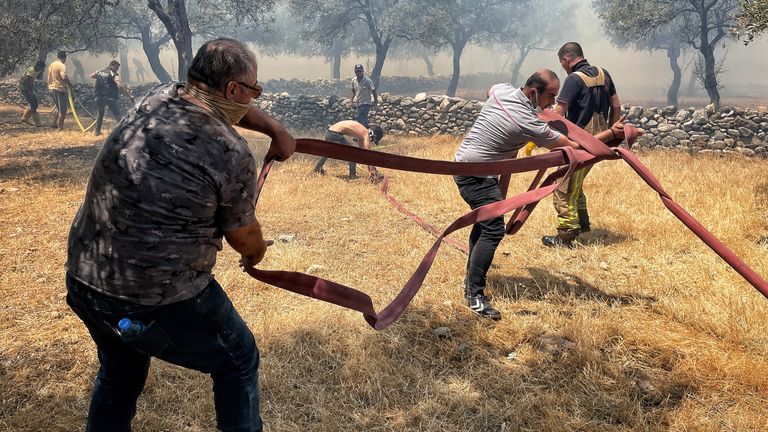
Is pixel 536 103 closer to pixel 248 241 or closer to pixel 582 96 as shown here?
pixel 582 96

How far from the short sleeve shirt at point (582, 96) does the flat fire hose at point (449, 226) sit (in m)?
2.50

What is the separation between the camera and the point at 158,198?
145 centimetres

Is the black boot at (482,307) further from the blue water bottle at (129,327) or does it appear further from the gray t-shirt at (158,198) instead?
the blue water bottle at (129,327)

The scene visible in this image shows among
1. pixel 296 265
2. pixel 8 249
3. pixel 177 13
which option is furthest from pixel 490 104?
pixel 177 13

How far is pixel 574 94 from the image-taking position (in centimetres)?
452

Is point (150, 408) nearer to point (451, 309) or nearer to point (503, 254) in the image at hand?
point (451, 309)

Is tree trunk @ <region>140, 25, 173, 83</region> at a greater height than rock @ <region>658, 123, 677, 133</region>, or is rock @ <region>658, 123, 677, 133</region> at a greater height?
tree trunk @ <region>140, 25, 173, 83</region>

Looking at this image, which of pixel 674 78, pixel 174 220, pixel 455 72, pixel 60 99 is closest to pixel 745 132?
pixel 174 220

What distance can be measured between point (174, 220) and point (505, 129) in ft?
7.77

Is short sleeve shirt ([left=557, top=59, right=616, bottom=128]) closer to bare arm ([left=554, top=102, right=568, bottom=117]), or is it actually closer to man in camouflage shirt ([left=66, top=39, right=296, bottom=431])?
bare arm ([left=554, top=102, right=568, bottom=117])

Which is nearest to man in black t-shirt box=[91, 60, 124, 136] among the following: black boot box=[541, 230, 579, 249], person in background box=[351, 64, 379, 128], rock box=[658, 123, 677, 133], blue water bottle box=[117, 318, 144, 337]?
person in background box=[351, 64, 379, 128]

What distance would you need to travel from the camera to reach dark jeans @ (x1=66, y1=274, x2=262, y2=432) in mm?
1539

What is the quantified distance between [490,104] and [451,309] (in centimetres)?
148

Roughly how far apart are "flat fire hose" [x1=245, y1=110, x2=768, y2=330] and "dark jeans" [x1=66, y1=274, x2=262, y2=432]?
234 mm
